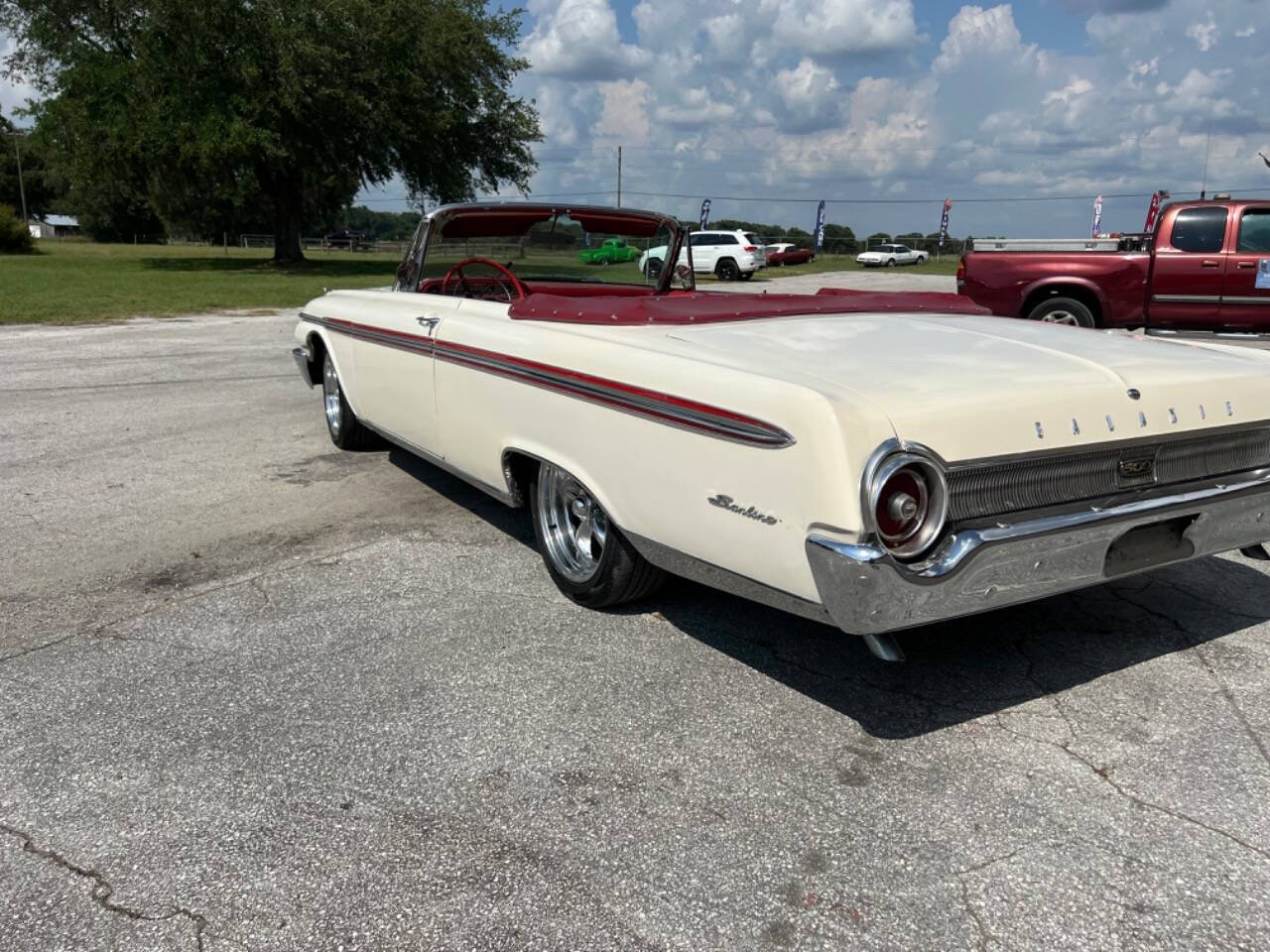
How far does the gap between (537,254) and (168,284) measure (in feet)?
67.3

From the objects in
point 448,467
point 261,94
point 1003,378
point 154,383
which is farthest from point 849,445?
point 261,94

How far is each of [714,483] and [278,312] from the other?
15213 millimetres

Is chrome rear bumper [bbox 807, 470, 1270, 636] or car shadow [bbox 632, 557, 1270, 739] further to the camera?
car shadow [bbox 632, 557, 1270, 739]

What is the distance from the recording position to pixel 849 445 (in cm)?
235

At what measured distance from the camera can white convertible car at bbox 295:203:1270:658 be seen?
2434mm

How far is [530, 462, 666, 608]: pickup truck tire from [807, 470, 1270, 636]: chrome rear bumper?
1.03 m

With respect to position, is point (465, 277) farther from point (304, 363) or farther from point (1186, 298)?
point (1186, 298)

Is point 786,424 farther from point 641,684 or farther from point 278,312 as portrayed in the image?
point 278,312

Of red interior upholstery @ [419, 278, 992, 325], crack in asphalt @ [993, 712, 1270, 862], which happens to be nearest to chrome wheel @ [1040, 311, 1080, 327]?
red interior upholstery @ [419, 278, 992, 325]

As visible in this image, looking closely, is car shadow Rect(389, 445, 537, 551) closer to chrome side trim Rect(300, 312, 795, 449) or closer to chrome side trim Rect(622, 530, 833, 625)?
chrome side trim Rect(300, 312, 795, 449)

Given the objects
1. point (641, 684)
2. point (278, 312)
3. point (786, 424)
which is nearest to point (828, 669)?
point (641, 684)

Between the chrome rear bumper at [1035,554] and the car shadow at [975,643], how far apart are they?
13.9 inches

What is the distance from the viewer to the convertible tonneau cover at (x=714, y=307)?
3.41 metres

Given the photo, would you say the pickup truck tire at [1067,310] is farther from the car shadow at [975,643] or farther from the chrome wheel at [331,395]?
the chrome wheel at [331,395]
